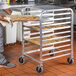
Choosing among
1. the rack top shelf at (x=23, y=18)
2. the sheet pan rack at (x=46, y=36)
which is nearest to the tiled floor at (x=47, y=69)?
the sheet pan rack at (x=46, y=36)

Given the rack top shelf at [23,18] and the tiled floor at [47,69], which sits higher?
the rack top shelf at [23,18]

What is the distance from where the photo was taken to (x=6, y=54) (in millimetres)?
3678

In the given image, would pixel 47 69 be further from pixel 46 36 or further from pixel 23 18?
pixel 23 18

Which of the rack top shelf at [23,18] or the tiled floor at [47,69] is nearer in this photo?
the rack top shelf at [23,18]

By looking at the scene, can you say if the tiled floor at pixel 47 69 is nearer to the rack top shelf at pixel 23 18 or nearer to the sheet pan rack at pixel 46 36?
the sheet pan rack at pixel 46 36

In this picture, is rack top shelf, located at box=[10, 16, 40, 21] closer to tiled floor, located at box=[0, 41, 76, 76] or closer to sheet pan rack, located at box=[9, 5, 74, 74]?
sheet pan rack, located at box=[9, 5, 74, 74]

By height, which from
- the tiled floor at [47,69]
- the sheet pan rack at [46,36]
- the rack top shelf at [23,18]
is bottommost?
the tiled floor at [47,69]

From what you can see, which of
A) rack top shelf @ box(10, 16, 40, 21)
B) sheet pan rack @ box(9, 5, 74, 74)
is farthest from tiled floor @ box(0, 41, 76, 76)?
rack top shelf @ box(10, 16, 40, 21)

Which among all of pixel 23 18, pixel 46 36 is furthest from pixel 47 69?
pixel 23 18

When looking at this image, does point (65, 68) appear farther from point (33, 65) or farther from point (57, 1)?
point (57, 1)

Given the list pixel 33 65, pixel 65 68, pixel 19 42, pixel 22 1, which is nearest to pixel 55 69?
pixel 65 68

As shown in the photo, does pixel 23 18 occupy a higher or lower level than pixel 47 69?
higher

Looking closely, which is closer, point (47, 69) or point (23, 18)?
point (23, 18)

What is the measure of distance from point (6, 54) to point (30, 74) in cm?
110
